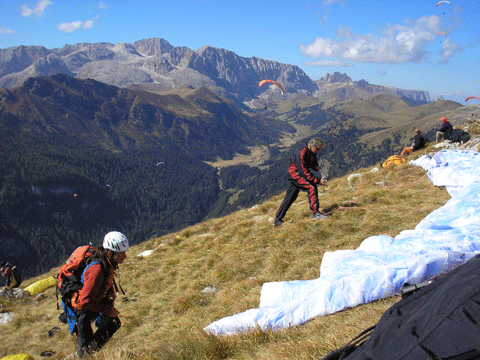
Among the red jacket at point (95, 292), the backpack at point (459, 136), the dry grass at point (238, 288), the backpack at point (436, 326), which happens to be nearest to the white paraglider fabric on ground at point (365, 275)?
the dry grass at point (238, 288)

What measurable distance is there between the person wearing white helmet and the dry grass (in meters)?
0.48

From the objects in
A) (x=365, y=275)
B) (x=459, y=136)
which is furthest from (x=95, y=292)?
(x=459, y=136)

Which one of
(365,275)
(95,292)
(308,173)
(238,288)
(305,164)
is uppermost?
(305,164)

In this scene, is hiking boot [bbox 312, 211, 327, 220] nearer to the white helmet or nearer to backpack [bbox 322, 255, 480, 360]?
the white helmet

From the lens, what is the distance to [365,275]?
4887mm

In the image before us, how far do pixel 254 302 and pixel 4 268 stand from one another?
21703 millimetres

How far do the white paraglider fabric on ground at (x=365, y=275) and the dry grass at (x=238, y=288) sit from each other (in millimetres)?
231

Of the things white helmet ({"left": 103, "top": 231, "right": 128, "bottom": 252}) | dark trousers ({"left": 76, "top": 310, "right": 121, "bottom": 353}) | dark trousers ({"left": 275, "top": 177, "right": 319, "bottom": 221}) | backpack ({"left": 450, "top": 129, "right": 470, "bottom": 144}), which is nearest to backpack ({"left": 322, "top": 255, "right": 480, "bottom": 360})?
white helmet ({"left": 103, "top": 231, "right": 128, "bottom": 252})

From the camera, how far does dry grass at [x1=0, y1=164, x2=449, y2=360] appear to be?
4121mm

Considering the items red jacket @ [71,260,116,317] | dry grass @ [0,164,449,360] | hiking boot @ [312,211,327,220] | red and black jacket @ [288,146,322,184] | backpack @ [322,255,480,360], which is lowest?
dry grass @ [0,164,449,360]

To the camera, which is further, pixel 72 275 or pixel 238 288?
pixel 238 288

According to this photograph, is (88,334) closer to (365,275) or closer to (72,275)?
(72,275)

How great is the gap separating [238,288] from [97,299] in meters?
3.41

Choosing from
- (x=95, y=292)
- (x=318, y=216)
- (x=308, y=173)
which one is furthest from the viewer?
(x=318, y=216)
